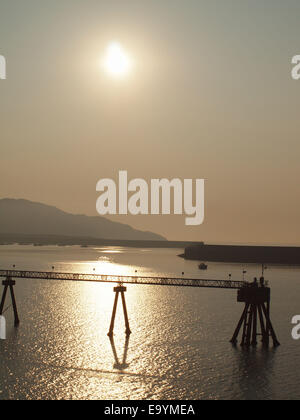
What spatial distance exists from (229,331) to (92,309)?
29.8 metres

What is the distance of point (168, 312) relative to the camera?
Answer: 272 feet

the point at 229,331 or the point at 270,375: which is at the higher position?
the point at 229,331

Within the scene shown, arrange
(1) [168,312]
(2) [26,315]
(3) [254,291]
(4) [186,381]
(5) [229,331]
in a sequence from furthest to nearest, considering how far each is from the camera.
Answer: (1) [168,312] → (2) [26,315] → (5) [229,331] → (3) [254,291] → (4) [186,381]

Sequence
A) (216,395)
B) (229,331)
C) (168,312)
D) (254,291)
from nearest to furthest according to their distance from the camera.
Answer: (216,395)
(254,291)
(229,331)
(168,312)

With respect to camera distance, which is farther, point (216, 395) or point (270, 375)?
point (270, 375)

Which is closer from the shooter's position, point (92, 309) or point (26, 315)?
point (26, 315)
